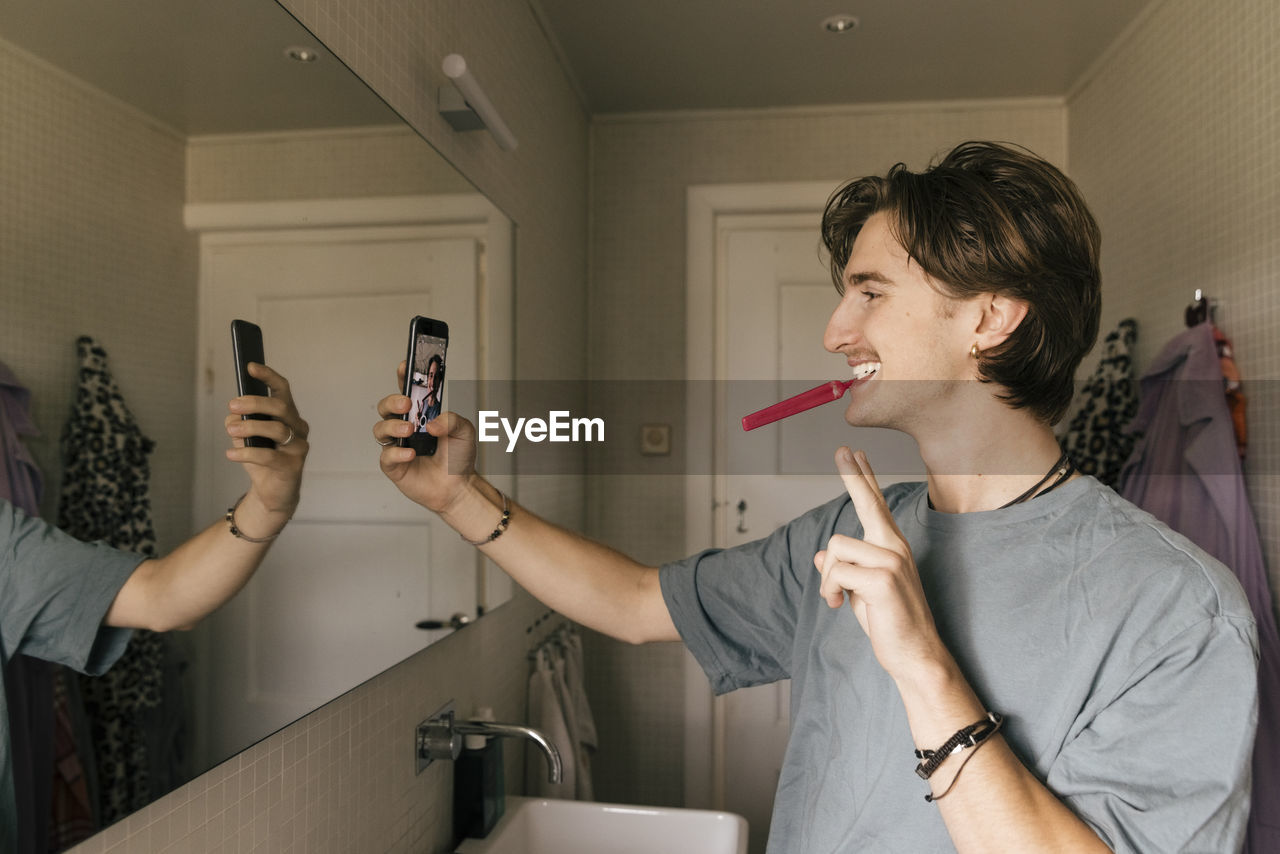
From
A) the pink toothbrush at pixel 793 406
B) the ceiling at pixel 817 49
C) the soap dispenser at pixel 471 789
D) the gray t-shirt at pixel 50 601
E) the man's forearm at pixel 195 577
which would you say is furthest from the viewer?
the ceiling at pixel 817 49

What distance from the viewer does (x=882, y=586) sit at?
731 mm

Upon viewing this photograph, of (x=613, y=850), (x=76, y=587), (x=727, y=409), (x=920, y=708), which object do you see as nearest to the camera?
(x=76, y=587)

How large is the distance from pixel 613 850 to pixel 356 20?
1340 millimetres

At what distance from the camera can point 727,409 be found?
2.53 metres

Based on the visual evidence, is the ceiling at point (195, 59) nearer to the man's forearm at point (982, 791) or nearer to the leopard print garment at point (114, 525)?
the leopard print garment at point (114, 525)

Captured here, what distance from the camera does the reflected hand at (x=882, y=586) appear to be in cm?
73

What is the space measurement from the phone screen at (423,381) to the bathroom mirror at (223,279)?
0.25ft

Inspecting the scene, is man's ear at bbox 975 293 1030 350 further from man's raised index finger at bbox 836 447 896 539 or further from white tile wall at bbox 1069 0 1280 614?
white tile wall at bbox 1069 0 1280 614

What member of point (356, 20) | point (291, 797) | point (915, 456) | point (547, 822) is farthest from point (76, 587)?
point (915, 456)

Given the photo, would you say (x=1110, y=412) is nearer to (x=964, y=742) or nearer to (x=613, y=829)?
(x=613, y=829)

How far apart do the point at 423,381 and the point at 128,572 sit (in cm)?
40

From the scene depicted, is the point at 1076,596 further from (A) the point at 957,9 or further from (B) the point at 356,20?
(A) the point at 957,9

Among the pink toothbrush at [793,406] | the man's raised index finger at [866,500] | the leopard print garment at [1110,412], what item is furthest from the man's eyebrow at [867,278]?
the leopard print garment at [1110,412]

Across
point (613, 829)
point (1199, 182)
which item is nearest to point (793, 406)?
point (613, 829)
